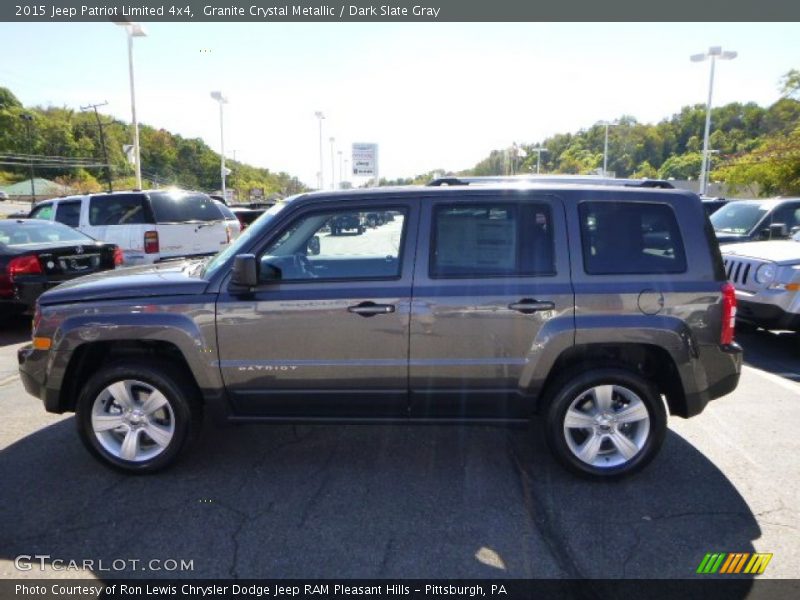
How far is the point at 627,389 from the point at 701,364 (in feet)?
1.63

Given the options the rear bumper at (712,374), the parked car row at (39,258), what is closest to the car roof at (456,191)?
the rear bumper at (712,374)

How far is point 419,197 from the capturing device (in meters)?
3.57

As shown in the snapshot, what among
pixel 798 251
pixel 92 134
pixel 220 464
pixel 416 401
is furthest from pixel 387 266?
pixel 92 134

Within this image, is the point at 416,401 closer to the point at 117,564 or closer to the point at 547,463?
the point at 547,463

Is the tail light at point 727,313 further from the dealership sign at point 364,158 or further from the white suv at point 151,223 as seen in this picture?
the dealership sign at point 364,158

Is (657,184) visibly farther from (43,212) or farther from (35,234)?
(43,212)

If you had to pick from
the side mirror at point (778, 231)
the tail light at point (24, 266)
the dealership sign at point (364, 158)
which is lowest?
the tail light at point (24, 266)

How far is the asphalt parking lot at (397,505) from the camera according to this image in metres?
2.81

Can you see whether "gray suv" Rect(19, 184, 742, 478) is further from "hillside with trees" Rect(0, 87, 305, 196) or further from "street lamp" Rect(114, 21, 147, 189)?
"hillside with trees" Rect(0, 87, 305, 196)

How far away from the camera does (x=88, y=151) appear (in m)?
92.6

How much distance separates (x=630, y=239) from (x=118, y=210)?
8.75m

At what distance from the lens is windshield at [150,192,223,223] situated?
9.34 m

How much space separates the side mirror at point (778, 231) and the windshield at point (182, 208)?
957cm

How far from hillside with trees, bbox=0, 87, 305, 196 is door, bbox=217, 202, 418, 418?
8020 cm
